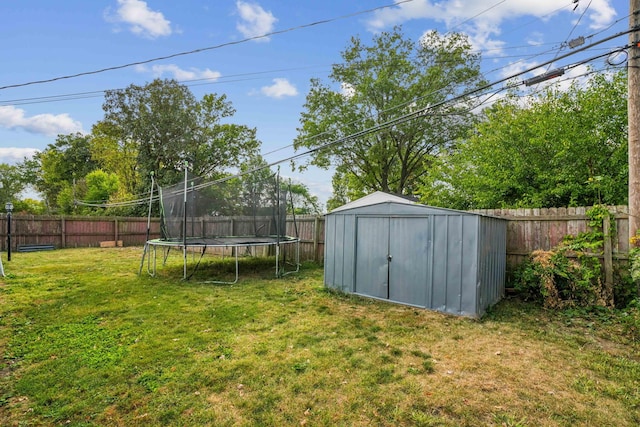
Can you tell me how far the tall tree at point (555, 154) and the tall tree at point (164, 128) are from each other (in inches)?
657

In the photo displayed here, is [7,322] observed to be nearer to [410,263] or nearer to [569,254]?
[410,263]

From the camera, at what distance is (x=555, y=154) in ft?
19.7

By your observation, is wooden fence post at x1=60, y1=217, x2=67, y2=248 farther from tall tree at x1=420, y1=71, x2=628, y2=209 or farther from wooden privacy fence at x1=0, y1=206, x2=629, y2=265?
tall tree at x1=420, y1=71, x2=628, y2=209

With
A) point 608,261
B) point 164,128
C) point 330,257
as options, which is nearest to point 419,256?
point 330,257

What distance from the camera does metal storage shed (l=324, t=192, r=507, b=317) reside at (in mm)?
4500

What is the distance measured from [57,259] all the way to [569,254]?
12.9m

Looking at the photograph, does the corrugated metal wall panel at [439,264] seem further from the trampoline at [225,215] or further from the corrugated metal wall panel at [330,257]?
the trampoline at [225,215]

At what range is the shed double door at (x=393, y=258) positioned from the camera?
16.2 ft

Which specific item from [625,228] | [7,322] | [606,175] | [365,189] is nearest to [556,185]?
[606,175]

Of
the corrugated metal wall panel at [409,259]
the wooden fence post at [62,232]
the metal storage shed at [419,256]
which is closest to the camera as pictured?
the metal storage shed at [419,256]

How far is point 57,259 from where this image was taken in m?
9.80

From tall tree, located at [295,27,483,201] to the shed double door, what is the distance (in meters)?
10.1

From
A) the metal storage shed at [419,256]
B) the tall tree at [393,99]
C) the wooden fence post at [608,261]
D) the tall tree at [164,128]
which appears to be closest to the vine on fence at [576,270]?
the wooden fence post at [608,261]

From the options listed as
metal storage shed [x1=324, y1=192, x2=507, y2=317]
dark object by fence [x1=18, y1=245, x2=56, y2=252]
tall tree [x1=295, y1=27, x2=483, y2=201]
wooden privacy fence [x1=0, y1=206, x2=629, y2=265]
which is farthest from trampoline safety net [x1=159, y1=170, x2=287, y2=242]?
dark object by fence [x1=18, y1=245, x2=56, y2=252]
